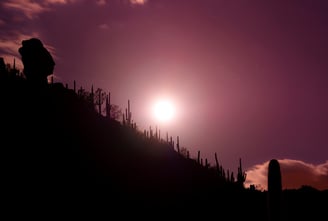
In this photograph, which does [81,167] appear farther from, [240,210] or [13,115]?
[240,210]

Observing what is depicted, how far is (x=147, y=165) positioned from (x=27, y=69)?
15.6 meters

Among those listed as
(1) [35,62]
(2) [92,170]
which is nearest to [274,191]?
(2) [92,170]

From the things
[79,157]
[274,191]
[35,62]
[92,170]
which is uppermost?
[35,62]

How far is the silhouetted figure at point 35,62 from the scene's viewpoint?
40375mm

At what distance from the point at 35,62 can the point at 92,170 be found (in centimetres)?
1409

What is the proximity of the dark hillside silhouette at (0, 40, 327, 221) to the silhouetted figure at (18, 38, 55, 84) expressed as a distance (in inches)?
45.0

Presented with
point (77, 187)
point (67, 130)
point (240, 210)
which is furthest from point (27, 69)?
point (240, 210)

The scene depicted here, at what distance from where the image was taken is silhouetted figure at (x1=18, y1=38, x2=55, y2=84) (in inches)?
1590

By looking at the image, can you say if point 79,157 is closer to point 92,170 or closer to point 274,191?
point 92,170

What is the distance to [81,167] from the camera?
3262 cm

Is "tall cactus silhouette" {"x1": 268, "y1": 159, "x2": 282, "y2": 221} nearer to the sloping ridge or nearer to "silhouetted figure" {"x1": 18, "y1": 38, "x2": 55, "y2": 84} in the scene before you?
the sloping ridge

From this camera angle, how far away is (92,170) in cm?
3338

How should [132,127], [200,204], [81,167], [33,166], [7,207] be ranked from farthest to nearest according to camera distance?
1. [132,127]
2. [200,204]
3. [81,167]
4. [33,166]
5. [7,207]

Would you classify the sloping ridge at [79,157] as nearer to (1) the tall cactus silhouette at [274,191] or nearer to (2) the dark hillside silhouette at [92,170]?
(2) the dark hillside silhouette at [92,170]
